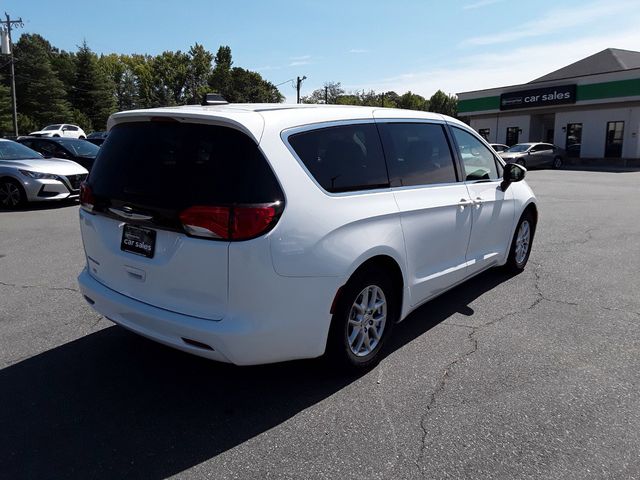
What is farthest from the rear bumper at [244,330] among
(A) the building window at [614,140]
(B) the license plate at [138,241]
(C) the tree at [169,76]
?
(C) the tree at [169,76]

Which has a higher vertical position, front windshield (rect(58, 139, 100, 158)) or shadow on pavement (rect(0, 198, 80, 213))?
front windshield (rect(58, 139, 100, 158))

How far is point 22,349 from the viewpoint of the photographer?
3.96 m

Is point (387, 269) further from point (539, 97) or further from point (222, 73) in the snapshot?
point (222, 73)

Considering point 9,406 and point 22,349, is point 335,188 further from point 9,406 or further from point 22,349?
point 22,349

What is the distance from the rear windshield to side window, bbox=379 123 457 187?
1293 mm

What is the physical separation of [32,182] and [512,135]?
35480 mm

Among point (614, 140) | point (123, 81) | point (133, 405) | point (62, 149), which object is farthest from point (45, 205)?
point (123, 81)

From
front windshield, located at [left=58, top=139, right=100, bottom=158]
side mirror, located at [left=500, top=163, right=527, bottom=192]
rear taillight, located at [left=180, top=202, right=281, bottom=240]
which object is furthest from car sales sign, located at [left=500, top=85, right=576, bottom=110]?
rear taillight, located at [left=180, top=202, right=281, bottom=240]

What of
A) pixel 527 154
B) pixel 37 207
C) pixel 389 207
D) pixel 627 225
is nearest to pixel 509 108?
pixel 527 154

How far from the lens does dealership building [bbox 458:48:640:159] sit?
3127 cm

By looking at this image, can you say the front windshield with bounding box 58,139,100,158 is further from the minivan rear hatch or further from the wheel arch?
the wheel arch

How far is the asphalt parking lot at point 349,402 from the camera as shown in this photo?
8.73 feet

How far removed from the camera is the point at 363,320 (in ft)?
11.6

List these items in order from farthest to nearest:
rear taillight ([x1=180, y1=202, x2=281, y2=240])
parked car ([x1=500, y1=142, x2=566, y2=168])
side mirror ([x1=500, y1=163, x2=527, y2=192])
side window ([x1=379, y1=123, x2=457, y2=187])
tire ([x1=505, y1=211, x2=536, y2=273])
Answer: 1. parked car ([x1=500, y1=142, x2=566, y2=168])
2. tire ([x1=505, y1=211, x2=536, y2=273])
3. side mirror ([x1=500, y1=163, x2=527, y2=192])
4. side window ([x1=379, y1=123, x2=457, y2=187])
5. rear taillight ([x1=180, y1=202, x2=281, y2=240])
